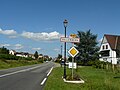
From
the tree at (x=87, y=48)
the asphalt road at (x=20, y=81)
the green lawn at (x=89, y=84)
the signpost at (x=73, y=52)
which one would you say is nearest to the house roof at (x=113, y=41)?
the tree at (x=87, y=48)

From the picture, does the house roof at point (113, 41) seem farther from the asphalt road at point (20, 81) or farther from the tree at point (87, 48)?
the asphalt road at point (20, 81)

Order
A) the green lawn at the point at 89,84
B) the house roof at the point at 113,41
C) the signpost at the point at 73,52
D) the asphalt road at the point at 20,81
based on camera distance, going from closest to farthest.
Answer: the green lawn at the point at 89,84 < the asphalt road at the point at 20,81 < the signpost at the point at 73,52 < the house roof at the point at 113,41

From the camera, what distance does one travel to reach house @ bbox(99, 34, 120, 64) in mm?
73438

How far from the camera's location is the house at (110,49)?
7344 cm

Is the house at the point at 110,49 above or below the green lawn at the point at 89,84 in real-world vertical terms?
above

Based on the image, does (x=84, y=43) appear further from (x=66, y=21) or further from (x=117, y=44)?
(x=66, y=21)

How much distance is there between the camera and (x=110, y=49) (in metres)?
73.6

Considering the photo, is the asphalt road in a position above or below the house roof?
below

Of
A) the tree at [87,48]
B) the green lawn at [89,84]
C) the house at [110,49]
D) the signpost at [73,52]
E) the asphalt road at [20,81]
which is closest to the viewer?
the green lawn at [89,84]

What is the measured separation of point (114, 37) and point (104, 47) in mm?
4204

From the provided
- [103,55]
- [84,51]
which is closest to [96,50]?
[84,51]

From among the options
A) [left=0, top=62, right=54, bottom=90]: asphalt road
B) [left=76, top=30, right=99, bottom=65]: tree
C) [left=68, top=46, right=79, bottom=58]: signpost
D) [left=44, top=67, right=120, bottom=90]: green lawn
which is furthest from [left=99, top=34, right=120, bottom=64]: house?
[left=68, top=46, right=79, bottom=58]: signpost

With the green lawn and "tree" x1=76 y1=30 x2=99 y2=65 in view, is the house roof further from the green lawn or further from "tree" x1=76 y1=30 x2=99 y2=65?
the green lawn

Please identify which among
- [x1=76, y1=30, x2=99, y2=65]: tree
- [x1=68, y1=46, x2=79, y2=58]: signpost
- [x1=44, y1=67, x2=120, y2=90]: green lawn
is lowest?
[x1=44, y1=67, x2=120, y2=90]: green lawn
